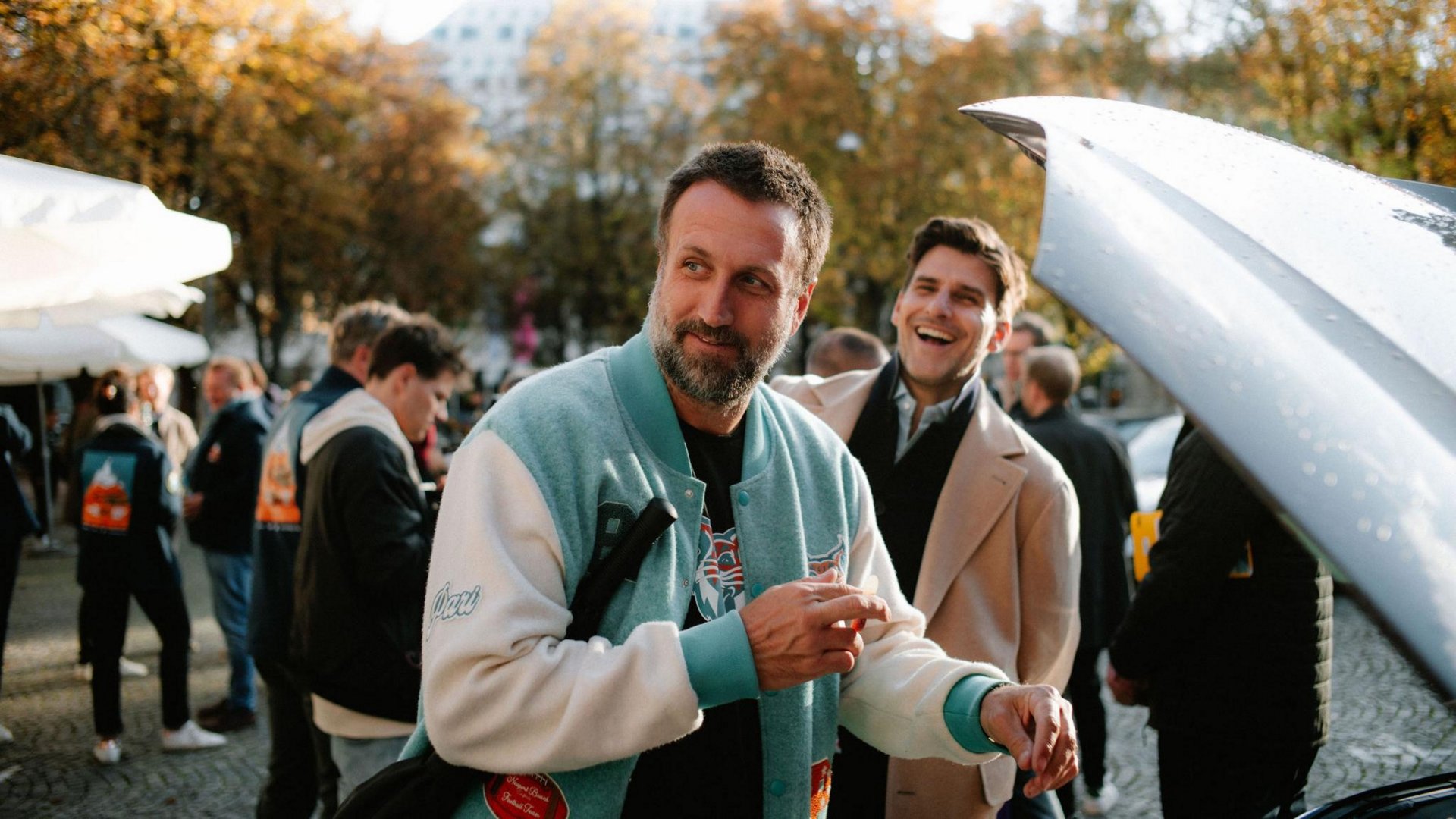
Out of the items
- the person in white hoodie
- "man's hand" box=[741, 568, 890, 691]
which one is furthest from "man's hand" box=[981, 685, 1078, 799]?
the person in white hoodie

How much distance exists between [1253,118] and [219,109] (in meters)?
12.5

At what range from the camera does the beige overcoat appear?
9.94 feet

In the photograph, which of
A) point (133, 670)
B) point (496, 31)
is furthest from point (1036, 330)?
point (496, 31)

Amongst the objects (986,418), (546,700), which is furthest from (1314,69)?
(546,700)

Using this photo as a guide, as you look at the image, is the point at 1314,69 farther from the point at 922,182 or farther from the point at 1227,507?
the point at 922,182

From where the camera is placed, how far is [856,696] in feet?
7.02

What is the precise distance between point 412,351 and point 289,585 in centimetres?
111

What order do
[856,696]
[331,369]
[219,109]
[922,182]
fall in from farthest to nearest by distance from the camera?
[922,182]
[219,109]
[331,369]
[856,696]

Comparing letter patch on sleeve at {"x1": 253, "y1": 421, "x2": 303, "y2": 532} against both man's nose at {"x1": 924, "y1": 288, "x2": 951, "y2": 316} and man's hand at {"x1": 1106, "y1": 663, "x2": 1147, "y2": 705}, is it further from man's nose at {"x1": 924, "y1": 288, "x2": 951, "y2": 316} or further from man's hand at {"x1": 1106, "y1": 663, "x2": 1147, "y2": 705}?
man's hand at {"x1": 1106, "y1": 663, "x2": 1147, "y2": 705}

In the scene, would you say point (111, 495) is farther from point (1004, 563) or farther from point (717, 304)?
point (717, 304)

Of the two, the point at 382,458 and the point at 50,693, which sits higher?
the point at 382,458

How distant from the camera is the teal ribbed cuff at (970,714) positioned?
1.91 metres

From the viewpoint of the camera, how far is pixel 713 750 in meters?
1.87

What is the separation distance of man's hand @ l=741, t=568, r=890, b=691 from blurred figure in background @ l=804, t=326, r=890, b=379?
3789 millimetres
